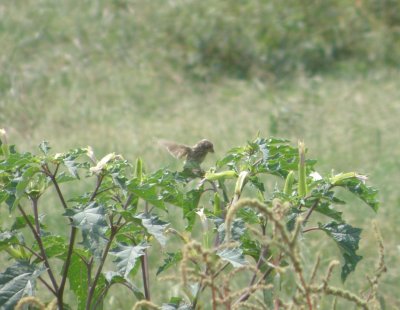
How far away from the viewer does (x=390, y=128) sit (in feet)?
21.5

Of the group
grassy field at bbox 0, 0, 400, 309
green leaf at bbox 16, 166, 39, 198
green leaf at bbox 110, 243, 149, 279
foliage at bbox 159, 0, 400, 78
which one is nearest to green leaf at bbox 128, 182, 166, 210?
green leaf at bbox 110, 243, 149, 279

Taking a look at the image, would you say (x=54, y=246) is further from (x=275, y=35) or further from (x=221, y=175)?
(x=275, y=35)

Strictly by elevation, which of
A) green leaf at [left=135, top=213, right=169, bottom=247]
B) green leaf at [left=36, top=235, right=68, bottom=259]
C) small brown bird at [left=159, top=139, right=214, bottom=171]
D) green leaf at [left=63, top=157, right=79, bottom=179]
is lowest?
green leaf at [left=36, top=235, right=68, bottom=259]

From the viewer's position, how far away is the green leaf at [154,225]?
6.63 ft

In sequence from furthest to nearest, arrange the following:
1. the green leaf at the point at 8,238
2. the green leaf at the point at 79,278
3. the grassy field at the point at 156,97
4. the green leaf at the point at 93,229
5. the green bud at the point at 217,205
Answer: the grassy field at the point at 156,97
the green leaf at the point at 79,278
the green bud at the point at 217,205
the green leaf at the point at 8,238
the green leaf at the point at 93,229

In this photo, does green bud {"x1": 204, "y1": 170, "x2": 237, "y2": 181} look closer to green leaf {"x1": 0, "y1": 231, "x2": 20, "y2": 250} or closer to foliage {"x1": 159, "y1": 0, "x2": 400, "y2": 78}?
green leaf {"x1": 0, "y1": 231, "x2": 20, "y2": 250}

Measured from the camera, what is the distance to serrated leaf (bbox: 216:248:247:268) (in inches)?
78.6

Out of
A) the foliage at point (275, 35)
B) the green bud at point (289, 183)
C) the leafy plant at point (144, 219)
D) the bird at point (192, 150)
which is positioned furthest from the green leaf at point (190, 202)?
the foliage at point (275, 35)

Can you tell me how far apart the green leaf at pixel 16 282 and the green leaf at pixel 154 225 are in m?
0.25

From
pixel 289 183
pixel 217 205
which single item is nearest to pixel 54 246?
pixel 217 205

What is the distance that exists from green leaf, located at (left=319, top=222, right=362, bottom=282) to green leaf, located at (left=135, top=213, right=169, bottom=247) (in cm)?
38

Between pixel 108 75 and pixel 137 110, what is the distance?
0.82m

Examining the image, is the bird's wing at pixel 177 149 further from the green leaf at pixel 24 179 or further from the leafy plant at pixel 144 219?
the green leaf at pixel 24 179

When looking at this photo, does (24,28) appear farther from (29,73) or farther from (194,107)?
(194,107)
